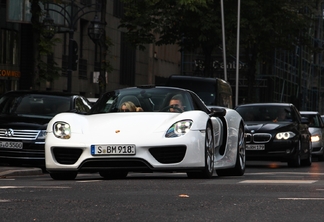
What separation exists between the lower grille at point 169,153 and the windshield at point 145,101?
0.91m

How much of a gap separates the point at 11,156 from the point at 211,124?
5537mm

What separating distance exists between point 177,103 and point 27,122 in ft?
17.3

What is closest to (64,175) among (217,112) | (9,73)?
(217,112)

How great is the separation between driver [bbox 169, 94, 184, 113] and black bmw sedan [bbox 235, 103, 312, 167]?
915cm

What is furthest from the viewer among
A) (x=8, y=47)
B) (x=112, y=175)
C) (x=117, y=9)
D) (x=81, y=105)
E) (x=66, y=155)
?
(x=117, y=9)

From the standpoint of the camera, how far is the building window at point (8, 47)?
4850cm

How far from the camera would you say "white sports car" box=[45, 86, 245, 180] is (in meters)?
13.8

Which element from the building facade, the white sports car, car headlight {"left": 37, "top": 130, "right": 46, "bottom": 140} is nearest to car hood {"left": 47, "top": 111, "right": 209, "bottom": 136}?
the white sports car

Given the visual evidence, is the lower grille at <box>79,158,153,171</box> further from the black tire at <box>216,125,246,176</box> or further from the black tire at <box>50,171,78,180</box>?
the black tire at <box>216,125,246,176</box>

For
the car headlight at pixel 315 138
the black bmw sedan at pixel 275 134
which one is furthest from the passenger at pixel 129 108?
the car headlight at pixel 315 138

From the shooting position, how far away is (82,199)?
1006 cm

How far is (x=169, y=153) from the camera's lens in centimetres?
1395

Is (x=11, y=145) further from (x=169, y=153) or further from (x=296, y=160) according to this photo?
(x=296, y=160)

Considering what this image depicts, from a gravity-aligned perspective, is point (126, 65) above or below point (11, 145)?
above
